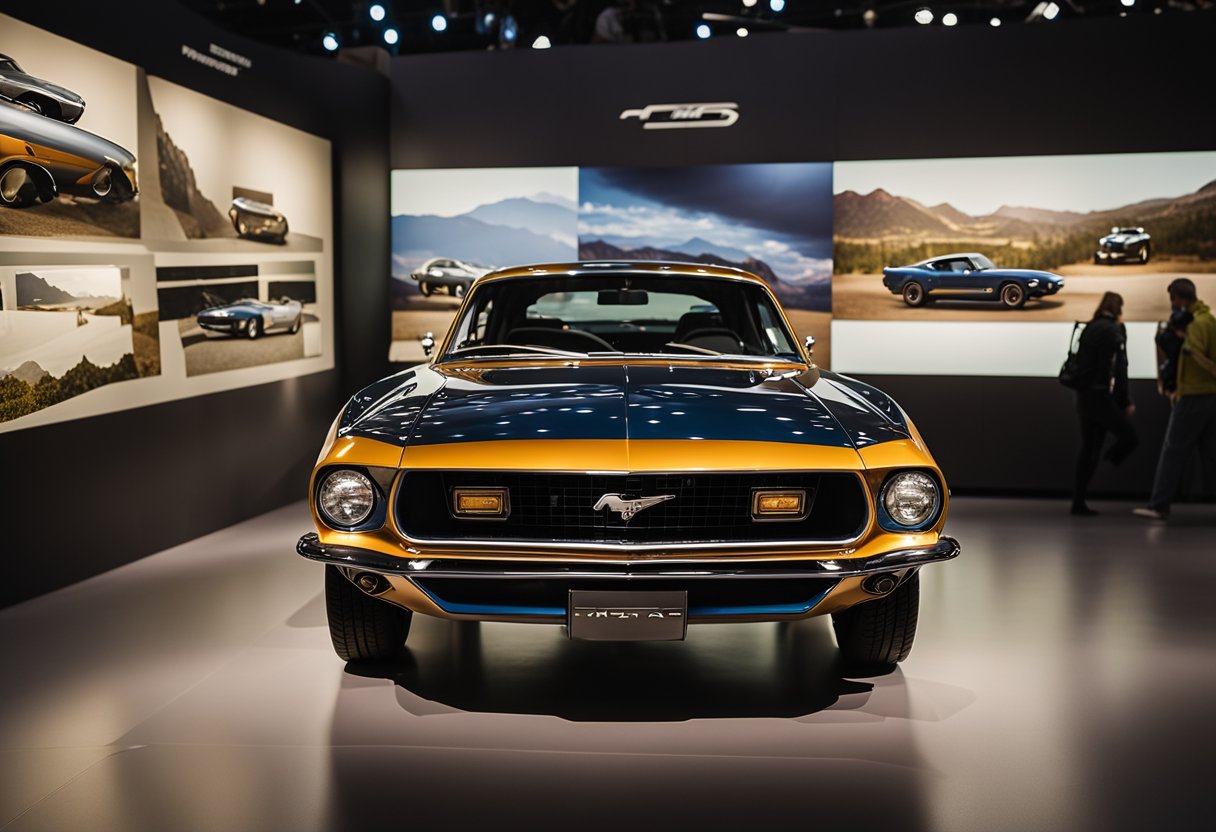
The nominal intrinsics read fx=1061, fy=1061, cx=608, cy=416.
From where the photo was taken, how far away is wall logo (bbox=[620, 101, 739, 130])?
8.32m

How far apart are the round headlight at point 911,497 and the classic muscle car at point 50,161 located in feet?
12.7

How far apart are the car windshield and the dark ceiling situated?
596 centimetres

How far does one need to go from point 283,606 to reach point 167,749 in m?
1.65

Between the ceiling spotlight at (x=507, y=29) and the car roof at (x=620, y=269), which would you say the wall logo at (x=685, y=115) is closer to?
the ceiling spotlight at (x=507, y=29)

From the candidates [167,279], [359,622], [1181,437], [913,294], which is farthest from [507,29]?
[359,622]

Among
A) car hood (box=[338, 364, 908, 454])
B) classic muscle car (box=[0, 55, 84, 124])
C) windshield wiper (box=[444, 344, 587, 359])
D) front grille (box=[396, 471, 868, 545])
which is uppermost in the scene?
classic muscle car (box=[0, 55, 84, 124])

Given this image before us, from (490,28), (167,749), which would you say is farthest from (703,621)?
(490,28)

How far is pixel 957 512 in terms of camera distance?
7266mm

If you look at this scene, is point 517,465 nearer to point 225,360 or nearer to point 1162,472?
point 225,360

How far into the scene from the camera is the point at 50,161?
4.81 m

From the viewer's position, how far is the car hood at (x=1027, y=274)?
7.98m

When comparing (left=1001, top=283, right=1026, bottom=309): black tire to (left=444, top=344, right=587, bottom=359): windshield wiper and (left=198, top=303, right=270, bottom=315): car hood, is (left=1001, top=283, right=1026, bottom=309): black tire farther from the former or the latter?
(left=198, top=303, right=270, bottom=315): car hood

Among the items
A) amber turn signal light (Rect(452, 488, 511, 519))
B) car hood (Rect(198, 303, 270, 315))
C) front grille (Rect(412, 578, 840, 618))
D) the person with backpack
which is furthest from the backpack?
car hood (Rect(198, 303, 270, 315))

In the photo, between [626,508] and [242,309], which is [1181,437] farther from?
[242,309]
